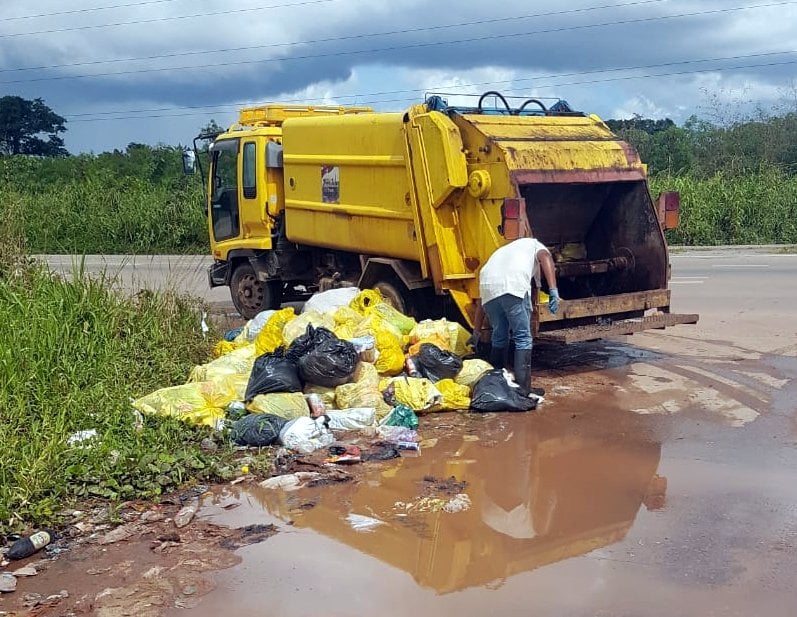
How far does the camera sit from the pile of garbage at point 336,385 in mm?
6414

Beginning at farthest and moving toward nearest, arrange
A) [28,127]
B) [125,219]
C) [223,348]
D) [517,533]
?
[28,127] < [125,219] < [223,348] < [517,533]

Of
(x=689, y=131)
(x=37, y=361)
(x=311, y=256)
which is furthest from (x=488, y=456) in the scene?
(x=689, y=131)

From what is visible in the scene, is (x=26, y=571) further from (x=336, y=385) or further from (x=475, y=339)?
(x=475, y=339)

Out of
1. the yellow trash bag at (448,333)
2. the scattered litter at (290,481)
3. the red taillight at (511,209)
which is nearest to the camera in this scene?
the scattered litter at (290,481)

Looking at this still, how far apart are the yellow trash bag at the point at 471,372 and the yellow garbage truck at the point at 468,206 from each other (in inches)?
22.9

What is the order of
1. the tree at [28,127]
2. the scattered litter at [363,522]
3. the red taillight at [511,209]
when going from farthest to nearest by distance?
the tree at [28,127]
the red taillight at [511,209]
the scattered litter at [363,522]

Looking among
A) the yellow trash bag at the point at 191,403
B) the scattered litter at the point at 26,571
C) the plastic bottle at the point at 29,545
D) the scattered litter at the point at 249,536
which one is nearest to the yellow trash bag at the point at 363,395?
the yellow trash bag at the point at 191,403

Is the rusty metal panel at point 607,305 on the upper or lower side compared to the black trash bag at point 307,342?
upper

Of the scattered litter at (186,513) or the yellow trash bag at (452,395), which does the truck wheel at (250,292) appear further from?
the scattered litter at (186,513)

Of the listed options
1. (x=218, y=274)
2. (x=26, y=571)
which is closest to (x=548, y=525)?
(x=26, y=571)

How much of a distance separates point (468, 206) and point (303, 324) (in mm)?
1776

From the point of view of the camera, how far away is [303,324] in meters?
7.95

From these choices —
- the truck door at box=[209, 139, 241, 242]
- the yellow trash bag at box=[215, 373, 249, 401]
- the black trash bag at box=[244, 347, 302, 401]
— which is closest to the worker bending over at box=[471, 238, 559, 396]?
the black trash bag at box=[244, 347, 302, 401]

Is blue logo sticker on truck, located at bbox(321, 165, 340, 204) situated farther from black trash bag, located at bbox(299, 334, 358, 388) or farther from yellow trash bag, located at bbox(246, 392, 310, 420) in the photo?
yellow trash bag, located at bbox(246, 392, 310, 420)
